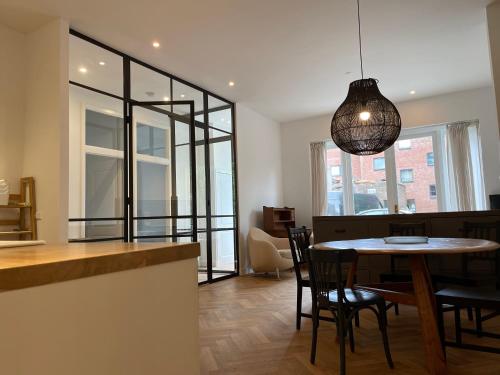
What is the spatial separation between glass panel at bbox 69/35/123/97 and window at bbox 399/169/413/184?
5.24m

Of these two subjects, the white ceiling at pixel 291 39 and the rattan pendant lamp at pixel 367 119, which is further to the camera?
the white ceiling at pixel 291 39

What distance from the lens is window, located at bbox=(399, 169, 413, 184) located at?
6941 millimetres

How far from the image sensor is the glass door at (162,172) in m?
4.57

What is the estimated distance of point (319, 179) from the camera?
7691mm

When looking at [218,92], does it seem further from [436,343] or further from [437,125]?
[436,343]

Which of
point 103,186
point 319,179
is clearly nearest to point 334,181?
point 319,179

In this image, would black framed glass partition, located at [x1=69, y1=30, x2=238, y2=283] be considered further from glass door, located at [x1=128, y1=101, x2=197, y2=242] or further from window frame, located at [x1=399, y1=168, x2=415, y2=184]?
window frame, located at [x1=399, y1=168, x2=415, y2=184]

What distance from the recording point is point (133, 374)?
0.97 metres

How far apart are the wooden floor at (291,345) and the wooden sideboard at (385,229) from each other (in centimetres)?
53

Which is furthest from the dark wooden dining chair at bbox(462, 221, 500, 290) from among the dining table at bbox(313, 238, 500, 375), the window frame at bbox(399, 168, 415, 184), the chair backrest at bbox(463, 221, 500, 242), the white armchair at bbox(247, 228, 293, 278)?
the window frame at bbox(399, 168, 415, 184)

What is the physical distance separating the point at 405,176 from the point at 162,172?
15.3 feet

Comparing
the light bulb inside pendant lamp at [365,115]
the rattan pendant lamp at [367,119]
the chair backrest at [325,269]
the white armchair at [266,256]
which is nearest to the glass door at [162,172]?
the white armchair at [266,256]

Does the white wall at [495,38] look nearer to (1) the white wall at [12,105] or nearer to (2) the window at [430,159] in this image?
(2) the window at [430,159]

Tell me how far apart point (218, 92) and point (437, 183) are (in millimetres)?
4297
